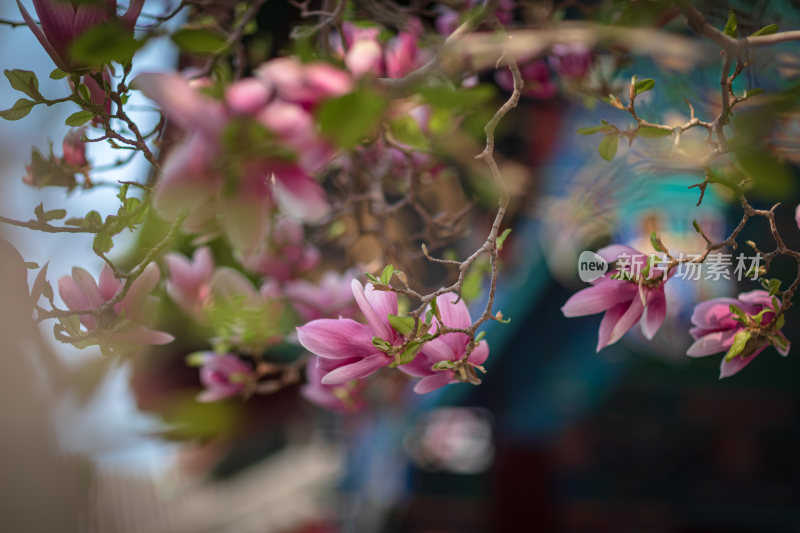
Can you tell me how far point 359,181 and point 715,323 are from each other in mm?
482

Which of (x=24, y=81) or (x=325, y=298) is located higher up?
(x=24, y=81)

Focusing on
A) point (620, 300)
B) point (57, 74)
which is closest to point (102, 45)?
point (57, 74)

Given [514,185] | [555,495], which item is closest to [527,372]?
[555,495]

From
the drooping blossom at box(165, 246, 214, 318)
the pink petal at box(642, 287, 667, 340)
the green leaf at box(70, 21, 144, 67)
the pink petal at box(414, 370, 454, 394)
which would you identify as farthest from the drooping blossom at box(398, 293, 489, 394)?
the drooping blossom at box(165, 246, 214, 318)

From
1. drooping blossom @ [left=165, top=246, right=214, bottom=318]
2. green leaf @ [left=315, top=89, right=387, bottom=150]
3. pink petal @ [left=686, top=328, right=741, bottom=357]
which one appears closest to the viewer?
green leaf @ [left=315, top=89, right=387, bottom=150]

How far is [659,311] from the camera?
1.49 ft

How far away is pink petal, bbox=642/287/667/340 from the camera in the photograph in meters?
0.45

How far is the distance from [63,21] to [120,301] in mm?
190

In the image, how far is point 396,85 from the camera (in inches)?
10.9

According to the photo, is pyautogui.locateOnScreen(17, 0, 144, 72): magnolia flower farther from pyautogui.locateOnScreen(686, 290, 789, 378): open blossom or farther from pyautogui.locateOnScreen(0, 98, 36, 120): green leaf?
pyautogui.locateOnScreen(686, 290, 789, 378): open blossom

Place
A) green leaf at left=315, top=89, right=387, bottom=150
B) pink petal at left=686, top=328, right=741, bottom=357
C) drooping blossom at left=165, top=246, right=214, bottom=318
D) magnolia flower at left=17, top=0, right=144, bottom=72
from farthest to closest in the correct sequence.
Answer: drooping blossom at left=165, top=246, right=214, bottom=318 < pink petal at left=686, top=328, right=741, bottom=357 < magnolia flower at left=17, top=0, right=144, bottom=72 < green leaf at left=315, top=89, right=387, bottom=150

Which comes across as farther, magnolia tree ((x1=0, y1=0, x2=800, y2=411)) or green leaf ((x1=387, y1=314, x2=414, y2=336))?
green leaf ((x1=387, y1=314, x2=414, y2=336))

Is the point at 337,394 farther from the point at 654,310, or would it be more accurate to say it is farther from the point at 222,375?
the point at 654,310

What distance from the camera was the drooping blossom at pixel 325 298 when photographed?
70 cm
